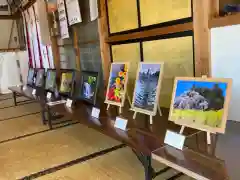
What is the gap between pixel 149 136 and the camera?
1.63 metres

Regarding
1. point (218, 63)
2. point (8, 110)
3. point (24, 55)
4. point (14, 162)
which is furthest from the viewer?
point (24, 55)

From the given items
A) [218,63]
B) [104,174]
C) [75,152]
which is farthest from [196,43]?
[75,152]

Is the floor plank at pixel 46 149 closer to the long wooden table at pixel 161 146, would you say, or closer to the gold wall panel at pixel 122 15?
the long wooden table at pixel 161 146

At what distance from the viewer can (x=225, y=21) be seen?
166 centimetres

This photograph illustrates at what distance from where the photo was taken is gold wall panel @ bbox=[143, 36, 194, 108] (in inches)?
78.6

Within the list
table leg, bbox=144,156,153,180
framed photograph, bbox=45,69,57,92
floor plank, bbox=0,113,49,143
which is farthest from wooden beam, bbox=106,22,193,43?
floor plank, bbox=0,113,49,143

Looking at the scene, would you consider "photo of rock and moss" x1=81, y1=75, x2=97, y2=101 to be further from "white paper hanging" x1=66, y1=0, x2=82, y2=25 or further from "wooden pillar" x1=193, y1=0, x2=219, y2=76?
"wooden pillar" x1=193, y1=0, x2=219, y2=76

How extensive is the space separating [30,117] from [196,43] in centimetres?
287

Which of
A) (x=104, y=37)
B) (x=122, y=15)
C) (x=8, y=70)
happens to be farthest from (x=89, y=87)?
(x=8, y=70)

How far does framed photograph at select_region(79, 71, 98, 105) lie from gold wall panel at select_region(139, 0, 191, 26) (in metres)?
0.75

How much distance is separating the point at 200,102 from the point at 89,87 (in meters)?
1.46

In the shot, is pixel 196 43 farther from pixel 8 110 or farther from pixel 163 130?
pixel 8 110

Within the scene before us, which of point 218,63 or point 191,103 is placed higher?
point 218,63

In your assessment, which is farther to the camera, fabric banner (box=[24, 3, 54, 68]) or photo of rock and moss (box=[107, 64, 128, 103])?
fabric banner (box=[24, 3, 54, 68])
